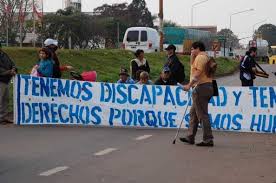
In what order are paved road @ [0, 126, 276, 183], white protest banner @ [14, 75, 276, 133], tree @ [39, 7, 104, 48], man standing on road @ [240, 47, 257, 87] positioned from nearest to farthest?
paved road @ [0, 126, 276, 183], white protest banner @ [14, 75, 276, 133], man standing on road @ [240, 47, 257, 87], tree @ [39, 7, 104, 48]

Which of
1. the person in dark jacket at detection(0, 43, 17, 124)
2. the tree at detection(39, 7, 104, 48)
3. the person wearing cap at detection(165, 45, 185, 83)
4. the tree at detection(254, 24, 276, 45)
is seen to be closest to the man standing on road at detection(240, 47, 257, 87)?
the person wearing cap at detection(165, 45, 185, 83)

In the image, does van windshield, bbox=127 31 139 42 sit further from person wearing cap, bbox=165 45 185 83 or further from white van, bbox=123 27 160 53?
person wearing cap, bbox=165 45 185 83

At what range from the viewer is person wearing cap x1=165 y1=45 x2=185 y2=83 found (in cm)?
1332

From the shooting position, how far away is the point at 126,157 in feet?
31.3

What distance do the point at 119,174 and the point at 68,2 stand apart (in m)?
94.7

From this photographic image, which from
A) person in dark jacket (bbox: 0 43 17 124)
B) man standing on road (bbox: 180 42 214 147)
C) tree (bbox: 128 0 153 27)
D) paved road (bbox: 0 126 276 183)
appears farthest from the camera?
tree (bbox: 128 0 153 27)

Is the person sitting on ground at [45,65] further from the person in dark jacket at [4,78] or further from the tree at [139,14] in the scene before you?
the tree at [139,14]

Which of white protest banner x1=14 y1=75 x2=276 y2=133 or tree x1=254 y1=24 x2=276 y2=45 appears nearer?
white protest banner x1=14 y1=75 x2=276 y2=133

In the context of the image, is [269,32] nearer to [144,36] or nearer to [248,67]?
[144,36]

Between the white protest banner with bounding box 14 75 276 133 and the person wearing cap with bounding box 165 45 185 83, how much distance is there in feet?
2.18

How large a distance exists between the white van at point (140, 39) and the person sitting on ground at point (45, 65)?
26494mm

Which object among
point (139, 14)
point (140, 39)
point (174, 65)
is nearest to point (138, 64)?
point (174, 65)

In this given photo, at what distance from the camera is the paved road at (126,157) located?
8.10 meters

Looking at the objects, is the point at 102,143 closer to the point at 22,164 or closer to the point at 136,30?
the point at 22,164
